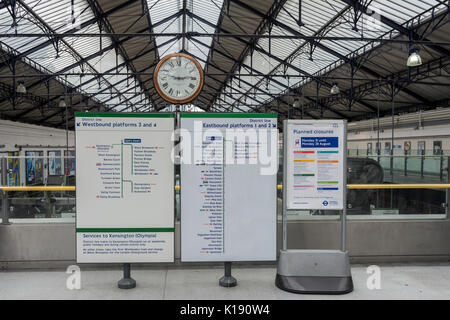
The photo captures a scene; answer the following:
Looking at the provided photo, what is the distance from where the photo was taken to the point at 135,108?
134ft

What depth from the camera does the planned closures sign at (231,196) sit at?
367cm

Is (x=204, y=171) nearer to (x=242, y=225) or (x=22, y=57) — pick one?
(x=242, y=225)

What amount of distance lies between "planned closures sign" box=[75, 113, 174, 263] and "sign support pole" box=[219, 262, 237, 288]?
0.70 metres

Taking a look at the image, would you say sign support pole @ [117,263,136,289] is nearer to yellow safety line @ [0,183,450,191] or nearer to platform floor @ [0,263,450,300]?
platform floor @ [0,263,450,300]

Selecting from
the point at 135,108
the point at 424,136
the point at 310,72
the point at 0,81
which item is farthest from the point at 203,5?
the point at 135,108

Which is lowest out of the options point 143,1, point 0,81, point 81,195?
point 81,195

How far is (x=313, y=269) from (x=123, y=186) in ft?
6.99

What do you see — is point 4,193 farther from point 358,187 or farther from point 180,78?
point 358,187

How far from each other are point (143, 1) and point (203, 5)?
3.23 m

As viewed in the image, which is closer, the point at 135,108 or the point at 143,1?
the point at 143,1

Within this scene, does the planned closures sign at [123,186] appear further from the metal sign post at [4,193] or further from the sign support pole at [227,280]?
the metal sign post at [4,193]

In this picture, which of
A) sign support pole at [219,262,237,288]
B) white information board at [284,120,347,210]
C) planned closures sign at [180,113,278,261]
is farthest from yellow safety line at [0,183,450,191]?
sign support pole at [219,262,237,288]

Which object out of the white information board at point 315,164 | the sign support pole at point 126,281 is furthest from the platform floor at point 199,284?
the white information board at point 315,164

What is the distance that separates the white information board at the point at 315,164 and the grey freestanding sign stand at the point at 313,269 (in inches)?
1.6
